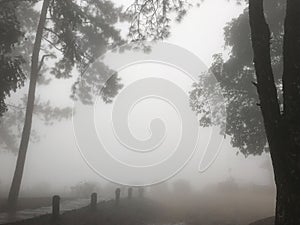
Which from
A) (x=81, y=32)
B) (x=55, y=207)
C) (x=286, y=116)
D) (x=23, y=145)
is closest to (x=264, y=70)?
(x=286, y=116)

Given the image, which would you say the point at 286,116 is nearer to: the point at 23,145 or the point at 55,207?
the point at 55,207

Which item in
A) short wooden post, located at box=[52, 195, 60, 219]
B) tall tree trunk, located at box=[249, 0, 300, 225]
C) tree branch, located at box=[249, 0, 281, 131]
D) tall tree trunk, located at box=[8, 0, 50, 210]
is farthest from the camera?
tall tree trunk, located at box=[8, 0, 50, 210]

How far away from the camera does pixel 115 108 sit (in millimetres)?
55031

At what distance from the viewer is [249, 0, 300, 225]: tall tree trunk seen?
663cm

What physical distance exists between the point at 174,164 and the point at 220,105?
41541mm

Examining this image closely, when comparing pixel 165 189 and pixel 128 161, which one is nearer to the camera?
pixel 165 189

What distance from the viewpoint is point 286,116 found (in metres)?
6.88

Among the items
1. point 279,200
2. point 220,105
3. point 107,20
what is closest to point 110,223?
point 279,200

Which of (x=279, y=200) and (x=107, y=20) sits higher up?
(x=107, y=20)

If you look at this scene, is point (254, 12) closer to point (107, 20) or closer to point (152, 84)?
point (107, 20)

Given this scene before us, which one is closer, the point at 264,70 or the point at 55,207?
the point at 264,70

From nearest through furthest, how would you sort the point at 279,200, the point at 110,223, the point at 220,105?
the point at 279,200, the point at 110,223, the point at 220,105

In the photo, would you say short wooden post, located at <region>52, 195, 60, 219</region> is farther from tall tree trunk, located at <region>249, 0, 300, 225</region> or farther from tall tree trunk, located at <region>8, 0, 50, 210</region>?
tall tree trunk, located at <region>249, 0, 300, 225</region>

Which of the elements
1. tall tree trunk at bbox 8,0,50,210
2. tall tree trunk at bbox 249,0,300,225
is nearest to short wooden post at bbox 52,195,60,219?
tall tree trunk at bbox 8,0,50,210
